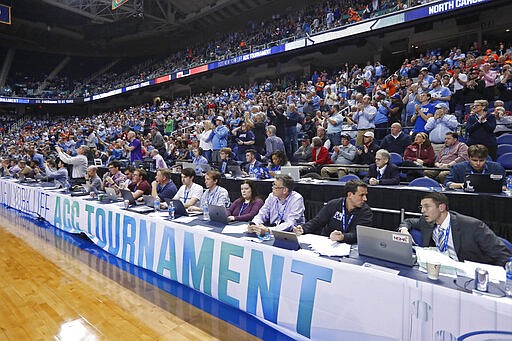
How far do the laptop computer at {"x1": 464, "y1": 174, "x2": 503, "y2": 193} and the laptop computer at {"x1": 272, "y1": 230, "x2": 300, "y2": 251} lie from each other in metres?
2.49

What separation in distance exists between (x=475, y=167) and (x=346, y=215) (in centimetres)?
203

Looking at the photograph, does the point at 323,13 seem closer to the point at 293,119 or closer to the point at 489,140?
the point at 293,119

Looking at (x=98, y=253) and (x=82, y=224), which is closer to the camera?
(x=98, y=253)

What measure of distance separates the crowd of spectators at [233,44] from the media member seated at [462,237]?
11373mm

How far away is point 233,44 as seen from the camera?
21156 millimetres

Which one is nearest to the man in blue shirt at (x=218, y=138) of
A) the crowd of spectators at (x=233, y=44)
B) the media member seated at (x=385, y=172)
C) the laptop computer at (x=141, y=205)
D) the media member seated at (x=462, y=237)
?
the laptop computer at (x=141, y=205)

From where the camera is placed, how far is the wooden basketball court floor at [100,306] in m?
2.57

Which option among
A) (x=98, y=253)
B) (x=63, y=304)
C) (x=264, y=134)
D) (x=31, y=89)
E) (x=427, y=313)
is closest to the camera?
(x=427, y=313)

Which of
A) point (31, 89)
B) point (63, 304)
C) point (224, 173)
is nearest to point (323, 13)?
point (224, 173)

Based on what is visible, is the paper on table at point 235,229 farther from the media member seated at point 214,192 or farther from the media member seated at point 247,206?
the media member seated at point 214,192

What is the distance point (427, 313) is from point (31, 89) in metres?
36.4

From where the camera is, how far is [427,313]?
1719 mm

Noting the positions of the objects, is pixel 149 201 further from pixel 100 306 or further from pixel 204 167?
pixel 204 167

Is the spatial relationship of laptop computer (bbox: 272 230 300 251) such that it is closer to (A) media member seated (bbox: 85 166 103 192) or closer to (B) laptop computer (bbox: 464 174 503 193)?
(B) laptop computer (bbox: 464 174 503 193)
